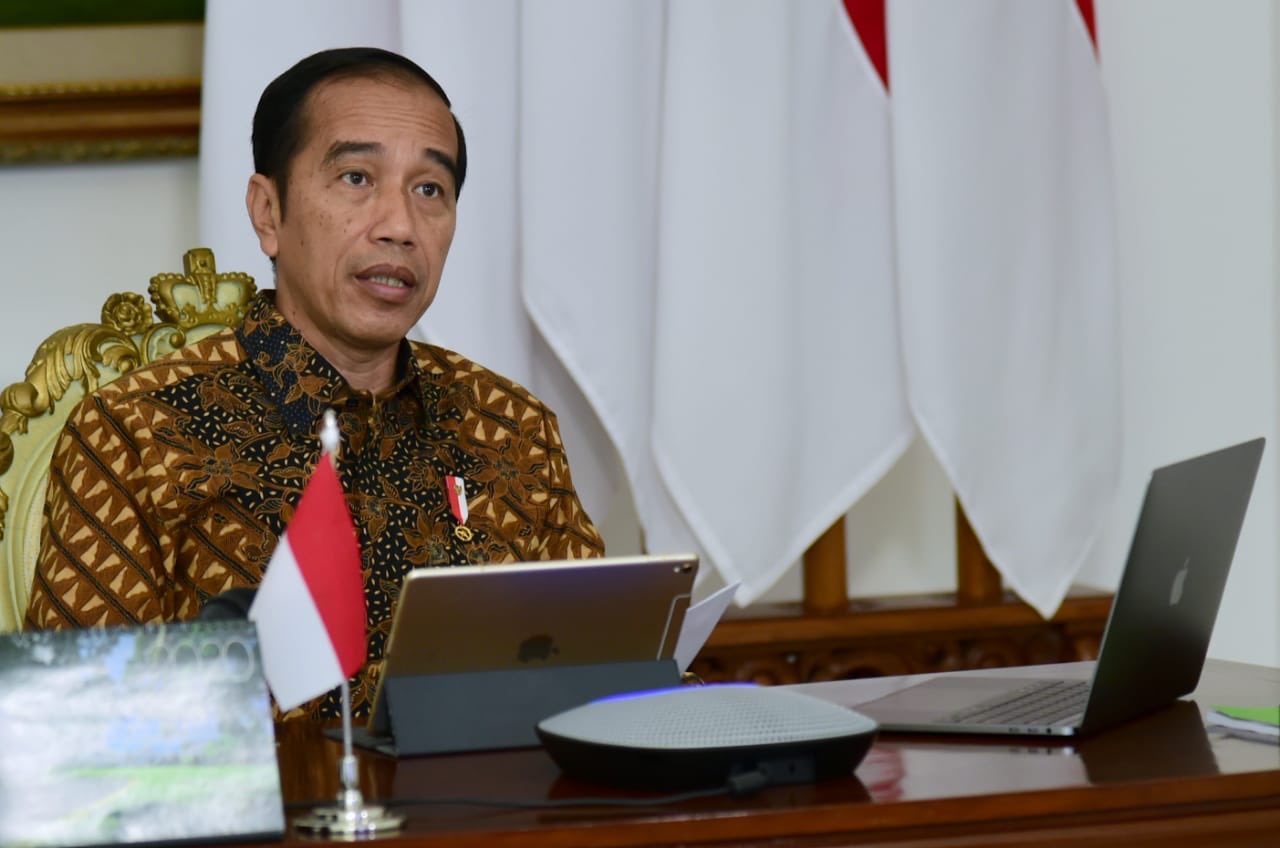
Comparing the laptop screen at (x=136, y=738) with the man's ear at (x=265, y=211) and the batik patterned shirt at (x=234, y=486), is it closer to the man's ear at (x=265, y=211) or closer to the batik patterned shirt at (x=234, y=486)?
the batik patterned shirt at (x=234, y=486)

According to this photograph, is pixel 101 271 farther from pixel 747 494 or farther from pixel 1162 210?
pixel 1162 210

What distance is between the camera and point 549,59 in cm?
247

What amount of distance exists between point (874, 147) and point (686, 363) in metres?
0.49

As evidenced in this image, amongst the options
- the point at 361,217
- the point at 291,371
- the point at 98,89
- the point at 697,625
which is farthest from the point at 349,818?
the point at 98,89

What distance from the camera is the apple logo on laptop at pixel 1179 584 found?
1.31 meters

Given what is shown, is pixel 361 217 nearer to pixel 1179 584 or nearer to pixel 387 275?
pixel 387 275

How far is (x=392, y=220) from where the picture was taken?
192 centimetres

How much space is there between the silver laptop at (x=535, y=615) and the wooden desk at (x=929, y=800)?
3.0 inches

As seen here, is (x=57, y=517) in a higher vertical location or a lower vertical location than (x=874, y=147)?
lower

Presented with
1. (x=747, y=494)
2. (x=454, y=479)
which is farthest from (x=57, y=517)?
(x=747, y=494)

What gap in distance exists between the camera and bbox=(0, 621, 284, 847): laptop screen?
953 millimetres

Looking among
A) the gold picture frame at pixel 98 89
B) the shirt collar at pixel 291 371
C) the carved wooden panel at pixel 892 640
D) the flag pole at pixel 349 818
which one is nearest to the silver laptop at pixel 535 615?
the flag pole at pixel 349 818

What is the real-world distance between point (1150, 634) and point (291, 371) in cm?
102

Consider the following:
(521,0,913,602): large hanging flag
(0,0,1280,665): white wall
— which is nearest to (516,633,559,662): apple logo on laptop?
(521,0,913,602): large hanging flag
